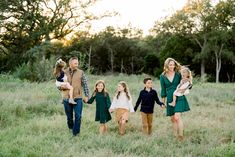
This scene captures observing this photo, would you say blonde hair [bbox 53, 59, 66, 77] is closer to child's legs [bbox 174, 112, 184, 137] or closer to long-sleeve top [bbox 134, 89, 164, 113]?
long-sleeve top [bbox 134, 89, 164, 113]

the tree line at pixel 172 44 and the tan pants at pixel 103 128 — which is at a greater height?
the tree line at pixel 172 44

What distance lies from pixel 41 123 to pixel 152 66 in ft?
130

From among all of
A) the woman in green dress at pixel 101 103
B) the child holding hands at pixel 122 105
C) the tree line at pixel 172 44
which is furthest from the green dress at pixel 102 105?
the tree line at pixel 172 44

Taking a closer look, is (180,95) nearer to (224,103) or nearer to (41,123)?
(41,123)

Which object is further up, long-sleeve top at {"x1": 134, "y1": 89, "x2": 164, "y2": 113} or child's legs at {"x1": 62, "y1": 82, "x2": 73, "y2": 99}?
child's legs at {"x1": 62, "y1": 82, "x2": 73, "y2": 99}

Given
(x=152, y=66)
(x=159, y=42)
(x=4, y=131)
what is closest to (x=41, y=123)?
(x=4, y=131)

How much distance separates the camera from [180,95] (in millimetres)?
10398

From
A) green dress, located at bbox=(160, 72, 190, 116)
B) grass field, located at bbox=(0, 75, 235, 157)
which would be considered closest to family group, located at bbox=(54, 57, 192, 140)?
green dress, located at bbox=(160, 72, 190, 116)

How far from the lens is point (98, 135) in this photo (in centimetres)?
1057

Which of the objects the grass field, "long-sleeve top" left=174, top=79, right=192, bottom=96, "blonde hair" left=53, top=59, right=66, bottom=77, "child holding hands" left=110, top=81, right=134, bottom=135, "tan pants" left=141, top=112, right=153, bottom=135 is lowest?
the grass field

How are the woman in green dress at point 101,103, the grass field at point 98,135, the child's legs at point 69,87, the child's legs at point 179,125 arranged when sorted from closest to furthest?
the grass field at point 98,135 → the child's legs at point 179,125 → the child's legs at point 69,87 → the woman in green dress at point 101,103

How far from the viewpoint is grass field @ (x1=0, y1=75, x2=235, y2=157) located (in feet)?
28.9

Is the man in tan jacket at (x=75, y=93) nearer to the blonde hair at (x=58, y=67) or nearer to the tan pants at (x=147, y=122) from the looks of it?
the blonde hair at (x=58, y=67)

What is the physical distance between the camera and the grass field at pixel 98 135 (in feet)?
28.9
